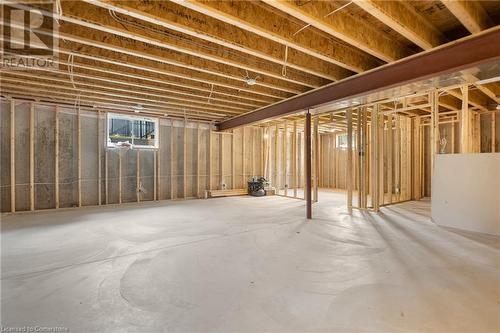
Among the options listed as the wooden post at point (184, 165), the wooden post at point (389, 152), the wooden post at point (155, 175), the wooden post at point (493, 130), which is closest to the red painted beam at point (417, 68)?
the wooden post at point (389, 152)

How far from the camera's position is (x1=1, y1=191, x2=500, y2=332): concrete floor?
1.76m

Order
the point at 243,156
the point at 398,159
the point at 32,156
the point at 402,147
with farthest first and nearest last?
the point at 243,156, the point at 402,147, the point at 398,159, the point at 32,156

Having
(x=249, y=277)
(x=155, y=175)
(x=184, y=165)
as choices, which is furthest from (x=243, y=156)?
(x=249, y=277)

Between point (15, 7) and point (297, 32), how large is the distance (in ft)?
9.68

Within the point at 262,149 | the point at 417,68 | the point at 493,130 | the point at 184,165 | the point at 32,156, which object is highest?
the point at 417,68

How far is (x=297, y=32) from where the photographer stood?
2.91 metres

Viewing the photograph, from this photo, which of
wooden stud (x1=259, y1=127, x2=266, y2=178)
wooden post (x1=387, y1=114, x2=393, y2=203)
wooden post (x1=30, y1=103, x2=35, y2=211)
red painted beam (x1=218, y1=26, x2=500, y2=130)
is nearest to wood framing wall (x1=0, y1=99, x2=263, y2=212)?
wooden post (x1=30, y1=103, x2=35, y2=211)

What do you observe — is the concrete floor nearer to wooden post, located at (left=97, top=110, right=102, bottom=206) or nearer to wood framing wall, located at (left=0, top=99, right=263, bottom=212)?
wood framing wall, located at (left=0, top=99, right=263, bottom=212)

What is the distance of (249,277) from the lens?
2404mm

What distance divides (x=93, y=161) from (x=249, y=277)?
19.6ft

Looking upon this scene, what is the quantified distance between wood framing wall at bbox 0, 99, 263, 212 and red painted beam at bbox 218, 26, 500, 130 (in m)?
4.30

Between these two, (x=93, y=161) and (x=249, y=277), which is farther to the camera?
(x=93, y=161)
